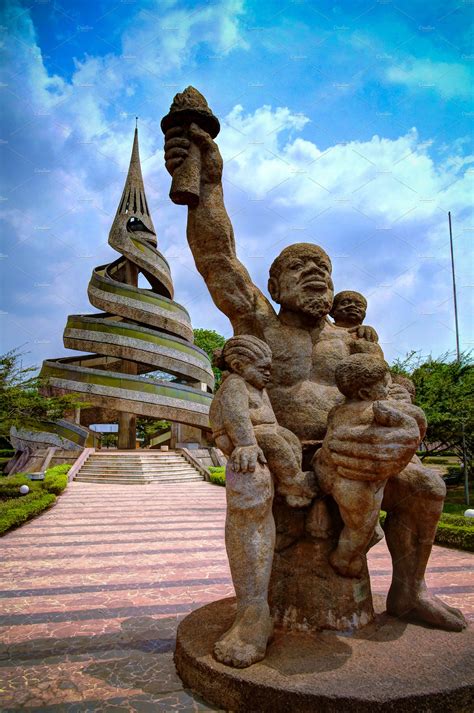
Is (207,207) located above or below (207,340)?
below

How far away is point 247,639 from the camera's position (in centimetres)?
257

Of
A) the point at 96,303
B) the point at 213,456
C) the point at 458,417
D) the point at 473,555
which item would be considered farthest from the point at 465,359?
the point at 96,303

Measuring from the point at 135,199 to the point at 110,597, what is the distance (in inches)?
1039

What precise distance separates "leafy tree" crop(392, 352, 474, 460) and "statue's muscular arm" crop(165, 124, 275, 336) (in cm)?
930

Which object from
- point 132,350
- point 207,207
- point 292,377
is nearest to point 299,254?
A: point 207,207

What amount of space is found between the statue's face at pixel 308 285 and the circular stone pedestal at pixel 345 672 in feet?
6.57

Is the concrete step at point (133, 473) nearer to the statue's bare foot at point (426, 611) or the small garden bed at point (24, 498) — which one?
the small garden bed at point (24, 498)

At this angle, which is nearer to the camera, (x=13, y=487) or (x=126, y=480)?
(x=13, y=487)

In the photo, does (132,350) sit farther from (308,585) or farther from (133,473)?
(308,585)

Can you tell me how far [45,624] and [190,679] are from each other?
1988 mm

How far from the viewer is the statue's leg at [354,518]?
2664mm

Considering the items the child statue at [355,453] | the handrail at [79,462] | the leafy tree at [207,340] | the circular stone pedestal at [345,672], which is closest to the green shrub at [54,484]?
the handrail at [79,462]

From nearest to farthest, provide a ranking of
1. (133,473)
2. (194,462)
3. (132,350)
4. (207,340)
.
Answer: (133,473) < (194,462) < (132,350) < (207,340)

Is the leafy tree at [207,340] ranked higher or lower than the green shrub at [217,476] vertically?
higher
